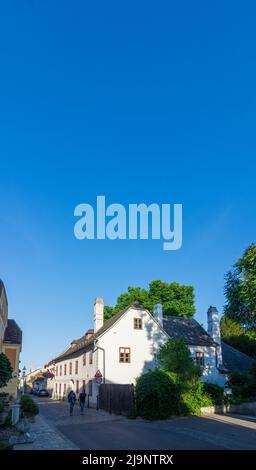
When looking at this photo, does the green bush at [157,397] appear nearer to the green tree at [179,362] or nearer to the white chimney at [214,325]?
the green tree at [179,362]

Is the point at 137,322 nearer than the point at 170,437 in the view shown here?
No

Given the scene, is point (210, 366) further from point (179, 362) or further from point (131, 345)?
point (179, 362)

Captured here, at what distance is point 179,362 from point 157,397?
128 inches

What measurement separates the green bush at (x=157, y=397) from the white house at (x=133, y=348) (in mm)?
6583

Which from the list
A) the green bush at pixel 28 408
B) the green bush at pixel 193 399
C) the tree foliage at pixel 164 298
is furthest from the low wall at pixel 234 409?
the tree foliage at pixel 164 298

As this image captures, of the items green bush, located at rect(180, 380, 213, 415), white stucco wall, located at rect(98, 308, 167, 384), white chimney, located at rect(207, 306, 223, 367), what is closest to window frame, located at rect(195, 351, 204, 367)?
white chimney, located at rect(207, 306, 223, 367)

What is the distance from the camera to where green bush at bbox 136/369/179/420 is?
2247 cm

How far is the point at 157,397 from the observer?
2270 cm

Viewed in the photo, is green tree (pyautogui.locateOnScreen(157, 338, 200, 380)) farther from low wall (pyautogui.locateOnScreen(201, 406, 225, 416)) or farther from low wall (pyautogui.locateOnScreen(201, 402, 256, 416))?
low wall (pyautogui.locateOnScreen(201, 402, 256, 416))

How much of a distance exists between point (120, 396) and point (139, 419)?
295 cm

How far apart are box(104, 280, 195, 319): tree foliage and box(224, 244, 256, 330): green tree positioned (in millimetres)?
19740

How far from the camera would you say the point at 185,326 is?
40500 mm

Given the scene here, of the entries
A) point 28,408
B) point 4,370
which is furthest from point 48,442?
point 28,408
